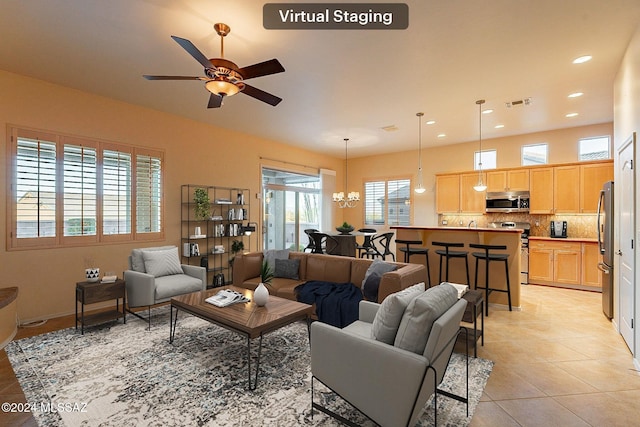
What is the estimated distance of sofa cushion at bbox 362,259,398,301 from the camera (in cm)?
347

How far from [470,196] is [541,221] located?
150cm

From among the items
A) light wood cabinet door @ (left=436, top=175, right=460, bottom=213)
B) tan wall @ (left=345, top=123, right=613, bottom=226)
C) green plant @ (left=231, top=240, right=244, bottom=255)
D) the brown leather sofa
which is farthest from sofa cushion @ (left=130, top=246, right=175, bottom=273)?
light wood cabinet door @ (left=436, top=175, right=460, bottom=213)

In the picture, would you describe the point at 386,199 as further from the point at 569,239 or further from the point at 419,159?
the point at 569,239

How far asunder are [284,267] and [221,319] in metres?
1.82

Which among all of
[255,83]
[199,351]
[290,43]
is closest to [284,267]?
[199,351]

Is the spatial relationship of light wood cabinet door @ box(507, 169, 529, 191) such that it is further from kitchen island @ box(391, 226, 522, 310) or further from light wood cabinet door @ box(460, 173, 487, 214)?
kitchen island @ box(391, 226, 522, 310)

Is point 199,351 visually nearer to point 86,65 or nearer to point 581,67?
point 86,65

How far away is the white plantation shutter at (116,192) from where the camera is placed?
15.0 feet

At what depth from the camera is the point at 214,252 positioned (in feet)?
18.8

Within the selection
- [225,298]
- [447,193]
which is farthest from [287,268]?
[447,193]

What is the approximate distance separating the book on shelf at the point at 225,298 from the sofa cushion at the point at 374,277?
136cm

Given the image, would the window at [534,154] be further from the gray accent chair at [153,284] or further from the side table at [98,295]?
the side table at [98,295]

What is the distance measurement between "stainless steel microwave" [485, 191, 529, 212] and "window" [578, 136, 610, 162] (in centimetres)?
124

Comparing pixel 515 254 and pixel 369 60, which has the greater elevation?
pixel 369 60
